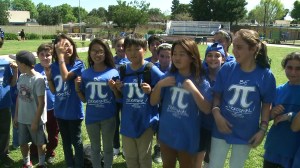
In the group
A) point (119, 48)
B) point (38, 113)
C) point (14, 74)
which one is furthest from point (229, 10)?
point (38, 113)

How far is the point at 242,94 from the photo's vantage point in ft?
9.43

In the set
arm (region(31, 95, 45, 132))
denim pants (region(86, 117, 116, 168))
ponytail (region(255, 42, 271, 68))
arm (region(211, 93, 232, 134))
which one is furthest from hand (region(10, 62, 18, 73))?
ponytail (region(255, 42, 271, 68))

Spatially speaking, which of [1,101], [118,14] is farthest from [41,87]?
[118,14]

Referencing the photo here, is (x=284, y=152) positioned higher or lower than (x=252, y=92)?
lower

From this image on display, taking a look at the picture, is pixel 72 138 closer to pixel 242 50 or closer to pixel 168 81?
pixel 168 81

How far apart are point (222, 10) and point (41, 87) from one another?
57.4m

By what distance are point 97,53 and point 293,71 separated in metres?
2.14

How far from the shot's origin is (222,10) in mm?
57750

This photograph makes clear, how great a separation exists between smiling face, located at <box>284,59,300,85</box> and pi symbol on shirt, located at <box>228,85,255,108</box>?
1.49ft

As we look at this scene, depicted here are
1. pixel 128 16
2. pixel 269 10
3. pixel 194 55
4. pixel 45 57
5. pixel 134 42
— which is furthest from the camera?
pixel 269 10

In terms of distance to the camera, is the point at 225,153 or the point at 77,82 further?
the point at 77,82

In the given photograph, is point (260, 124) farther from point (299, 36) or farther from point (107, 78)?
point (299, 36)

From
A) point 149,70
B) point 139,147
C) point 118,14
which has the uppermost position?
point 118,14

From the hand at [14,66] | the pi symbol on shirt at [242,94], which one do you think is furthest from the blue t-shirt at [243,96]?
the hand at [14,66]
